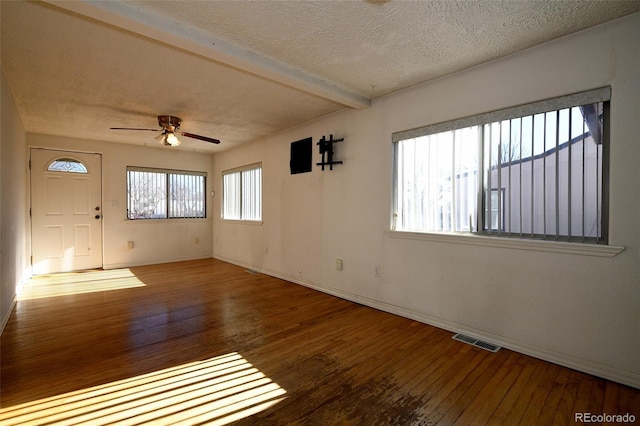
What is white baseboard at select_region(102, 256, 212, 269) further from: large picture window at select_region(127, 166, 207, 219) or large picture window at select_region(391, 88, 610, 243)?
large picture window at select_region(391, 88, 610, 243)

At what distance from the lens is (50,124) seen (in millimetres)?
4754

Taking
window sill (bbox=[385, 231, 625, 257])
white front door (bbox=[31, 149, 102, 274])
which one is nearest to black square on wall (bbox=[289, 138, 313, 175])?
window sill (bbox=[385, 231, 625, 257])

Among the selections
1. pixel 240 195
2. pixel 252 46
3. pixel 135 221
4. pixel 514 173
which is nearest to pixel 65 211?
pixel 135 221

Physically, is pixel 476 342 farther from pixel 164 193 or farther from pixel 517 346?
pixel 164 193

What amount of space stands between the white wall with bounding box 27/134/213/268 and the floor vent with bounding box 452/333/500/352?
5.94 metres

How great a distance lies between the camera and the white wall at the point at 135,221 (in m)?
5.91

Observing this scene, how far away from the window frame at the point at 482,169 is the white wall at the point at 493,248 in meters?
0.05

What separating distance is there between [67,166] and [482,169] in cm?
680

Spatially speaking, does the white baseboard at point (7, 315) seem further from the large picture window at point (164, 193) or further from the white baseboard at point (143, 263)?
the large picture window at point (164, 193)

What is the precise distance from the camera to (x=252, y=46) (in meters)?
2.53

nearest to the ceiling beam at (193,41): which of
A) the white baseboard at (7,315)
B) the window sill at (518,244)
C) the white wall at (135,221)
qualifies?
the window sill at (518,244)

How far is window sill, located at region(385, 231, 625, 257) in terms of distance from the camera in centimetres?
218

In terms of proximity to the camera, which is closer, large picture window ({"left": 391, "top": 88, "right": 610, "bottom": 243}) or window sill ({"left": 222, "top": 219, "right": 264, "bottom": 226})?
large picture window ({"left": 391, "top": 88, "right": 610, "bottom": 243})

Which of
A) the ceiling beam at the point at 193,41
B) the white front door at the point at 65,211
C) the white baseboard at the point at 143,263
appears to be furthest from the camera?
the white baseboard at the point at 143,263
